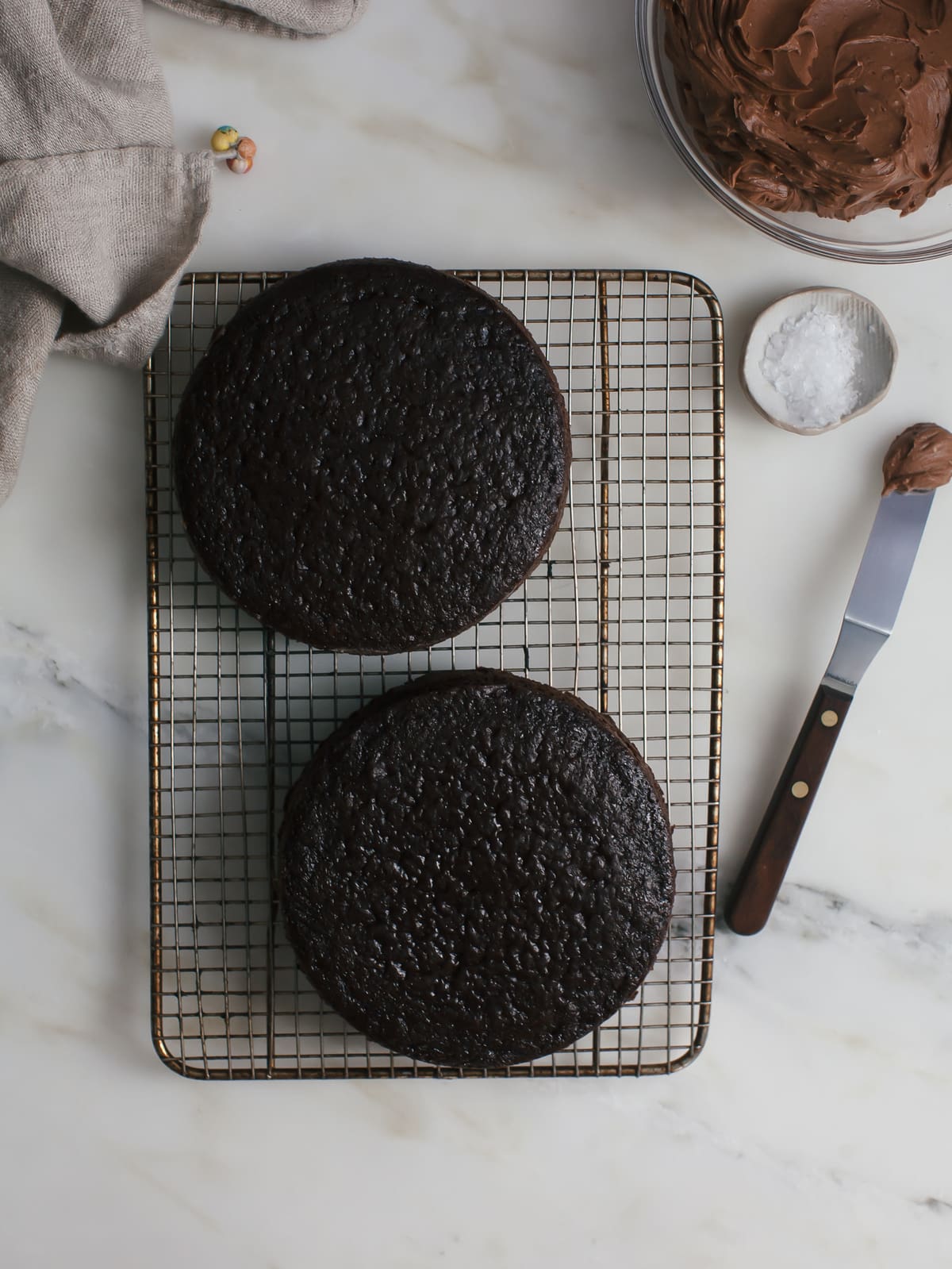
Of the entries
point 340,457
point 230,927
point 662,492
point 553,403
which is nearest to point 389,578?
point 340,457

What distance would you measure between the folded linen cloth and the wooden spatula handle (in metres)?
1.02

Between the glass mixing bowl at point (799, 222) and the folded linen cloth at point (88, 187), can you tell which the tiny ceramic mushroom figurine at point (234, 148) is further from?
the glass mixing bowl at point (799, 222)

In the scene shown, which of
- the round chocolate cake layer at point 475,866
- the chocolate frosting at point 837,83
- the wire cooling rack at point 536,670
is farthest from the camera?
the wire cooling rack at point 536,670

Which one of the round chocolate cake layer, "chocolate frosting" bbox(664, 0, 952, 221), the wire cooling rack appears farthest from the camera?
the wire cooling rack

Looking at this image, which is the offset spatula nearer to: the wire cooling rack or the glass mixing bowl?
the wire cooling rack

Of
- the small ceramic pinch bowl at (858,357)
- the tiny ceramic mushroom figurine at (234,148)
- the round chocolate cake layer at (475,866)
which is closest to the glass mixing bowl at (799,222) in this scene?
the small ceramic pinch bowl at (858,357)

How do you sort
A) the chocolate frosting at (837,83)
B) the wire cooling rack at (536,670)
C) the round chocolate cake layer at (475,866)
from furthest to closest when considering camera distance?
1. the wire cooling rack at (536,670)
2. the round chocolate cake layer at (475,866)
3. the chocolate frosting at (837,83)

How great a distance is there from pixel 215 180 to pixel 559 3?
0.53 metres

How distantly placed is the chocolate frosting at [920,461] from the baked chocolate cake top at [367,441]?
1.58 feet

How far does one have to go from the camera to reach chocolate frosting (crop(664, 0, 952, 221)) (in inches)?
42.8

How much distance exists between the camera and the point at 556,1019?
124 centimetres

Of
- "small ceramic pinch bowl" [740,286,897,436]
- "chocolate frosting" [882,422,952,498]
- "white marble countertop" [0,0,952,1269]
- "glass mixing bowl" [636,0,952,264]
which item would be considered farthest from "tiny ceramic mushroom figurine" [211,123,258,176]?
"chocolate frosting" [882,422,952,498]

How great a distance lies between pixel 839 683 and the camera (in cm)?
133

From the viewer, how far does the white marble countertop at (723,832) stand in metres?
1.34
